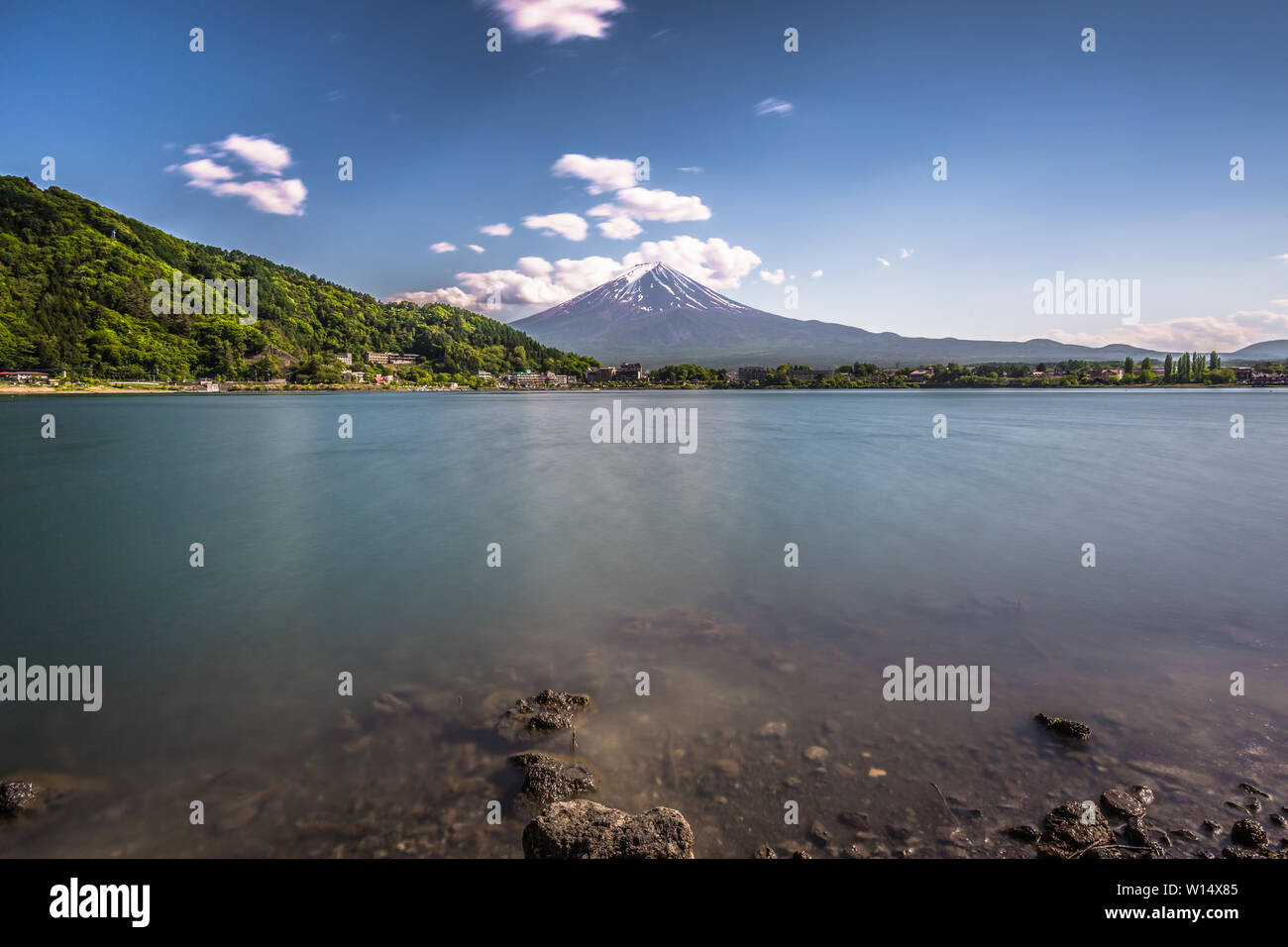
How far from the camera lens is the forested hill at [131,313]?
329ft

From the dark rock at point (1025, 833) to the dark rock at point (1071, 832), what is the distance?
3cm

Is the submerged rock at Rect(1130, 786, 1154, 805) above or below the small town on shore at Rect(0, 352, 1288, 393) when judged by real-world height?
below

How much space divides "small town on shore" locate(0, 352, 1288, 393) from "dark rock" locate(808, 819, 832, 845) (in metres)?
137

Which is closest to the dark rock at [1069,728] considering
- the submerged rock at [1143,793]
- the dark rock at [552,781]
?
the submerged rock at [1143,793]

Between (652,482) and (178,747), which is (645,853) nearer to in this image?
(178,747)

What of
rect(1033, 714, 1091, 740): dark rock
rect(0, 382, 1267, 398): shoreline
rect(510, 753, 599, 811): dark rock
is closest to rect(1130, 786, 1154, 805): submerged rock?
rect(1033, 714, 1091, 740): dark rock

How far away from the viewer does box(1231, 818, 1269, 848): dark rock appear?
3.76 meters

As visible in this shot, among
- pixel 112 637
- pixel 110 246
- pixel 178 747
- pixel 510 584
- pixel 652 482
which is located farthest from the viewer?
pixel 110 246

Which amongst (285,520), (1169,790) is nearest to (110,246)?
(285,520)

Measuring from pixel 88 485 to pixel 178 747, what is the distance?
1883cm

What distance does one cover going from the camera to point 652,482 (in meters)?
19.8

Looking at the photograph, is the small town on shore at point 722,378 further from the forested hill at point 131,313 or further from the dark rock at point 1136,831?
the dark rock at point 1136,831

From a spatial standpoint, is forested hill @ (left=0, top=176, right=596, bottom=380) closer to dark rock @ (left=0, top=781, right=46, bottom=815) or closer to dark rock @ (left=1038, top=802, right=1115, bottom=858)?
dark rock @ (left=0, top=781, right=46, bottom=815)
